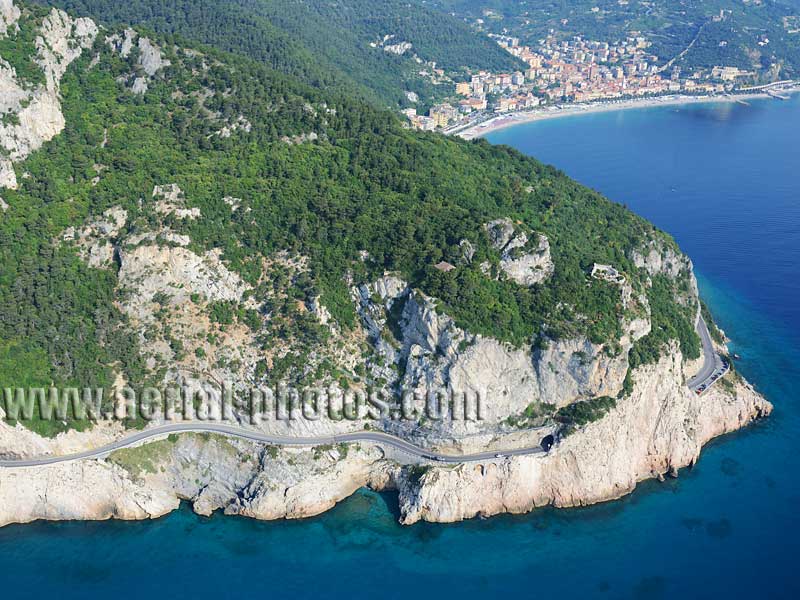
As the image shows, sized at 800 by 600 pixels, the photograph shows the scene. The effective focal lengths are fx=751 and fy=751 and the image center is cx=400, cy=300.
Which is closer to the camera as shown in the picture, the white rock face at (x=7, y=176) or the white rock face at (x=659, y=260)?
the white rock face at (x=7, y=176)

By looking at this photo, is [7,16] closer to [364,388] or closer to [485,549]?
[364,388]

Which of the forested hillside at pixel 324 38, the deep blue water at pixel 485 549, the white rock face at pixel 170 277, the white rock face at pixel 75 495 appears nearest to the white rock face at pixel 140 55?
the white rock face at pixel 170 277

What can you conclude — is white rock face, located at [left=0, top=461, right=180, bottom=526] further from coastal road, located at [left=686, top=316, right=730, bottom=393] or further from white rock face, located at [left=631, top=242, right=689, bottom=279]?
white rock face, located at [left=631, top=242, right=689, bottom=279]

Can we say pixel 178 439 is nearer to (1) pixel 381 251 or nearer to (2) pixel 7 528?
(2) pixel 7 528

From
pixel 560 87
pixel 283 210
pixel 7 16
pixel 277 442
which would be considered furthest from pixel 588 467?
pixel 560 87

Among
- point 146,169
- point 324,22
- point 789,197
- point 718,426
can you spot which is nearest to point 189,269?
point 146,169

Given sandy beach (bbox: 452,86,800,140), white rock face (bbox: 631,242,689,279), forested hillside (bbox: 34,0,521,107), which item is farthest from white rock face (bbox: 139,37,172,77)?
sandy beach (bbox: 452,86,800,140)

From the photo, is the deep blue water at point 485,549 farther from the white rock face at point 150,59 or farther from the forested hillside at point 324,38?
the forested hillside at point 324,38
